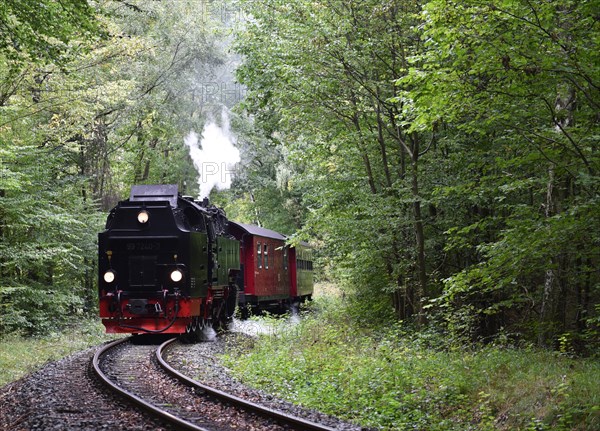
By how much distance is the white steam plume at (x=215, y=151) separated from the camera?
3120 centimetres

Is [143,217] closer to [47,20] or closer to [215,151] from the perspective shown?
[47,20]

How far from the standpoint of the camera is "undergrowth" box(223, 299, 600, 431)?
6973mm

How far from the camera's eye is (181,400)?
867 centimetres

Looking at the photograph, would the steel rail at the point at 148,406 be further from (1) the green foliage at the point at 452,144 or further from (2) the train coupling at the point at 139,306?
(1) the green foliage at the point at 452,144

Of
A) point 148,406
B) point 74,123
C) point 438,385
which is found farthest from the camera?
point 74,123

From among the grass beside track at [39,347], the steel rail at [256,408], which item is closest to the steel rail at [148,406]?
the steel rail at [256,408]

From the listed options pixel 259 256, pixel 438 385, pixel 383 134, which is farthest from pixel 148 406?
pixel 259 256

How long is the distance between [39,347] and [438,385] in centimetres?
990

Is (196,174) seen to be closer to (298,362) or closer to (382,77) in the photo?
(382,77)

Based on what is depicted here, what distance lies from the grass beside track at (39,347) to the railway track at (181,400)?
1291 millimetres

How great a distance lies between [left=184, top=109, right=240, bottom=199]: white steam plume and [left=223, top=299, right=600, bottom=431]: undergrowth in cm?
1937

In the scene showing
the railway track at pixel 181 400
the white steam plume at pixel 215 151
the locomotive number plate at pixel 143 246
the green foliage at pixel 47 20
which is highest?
the white steam plume at pixel 215 151

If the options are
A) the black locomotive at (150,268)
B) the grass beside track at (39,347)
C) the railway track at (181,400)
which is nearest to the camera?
the railway track at (181,400)

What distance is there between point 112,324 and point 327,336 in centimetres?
452
